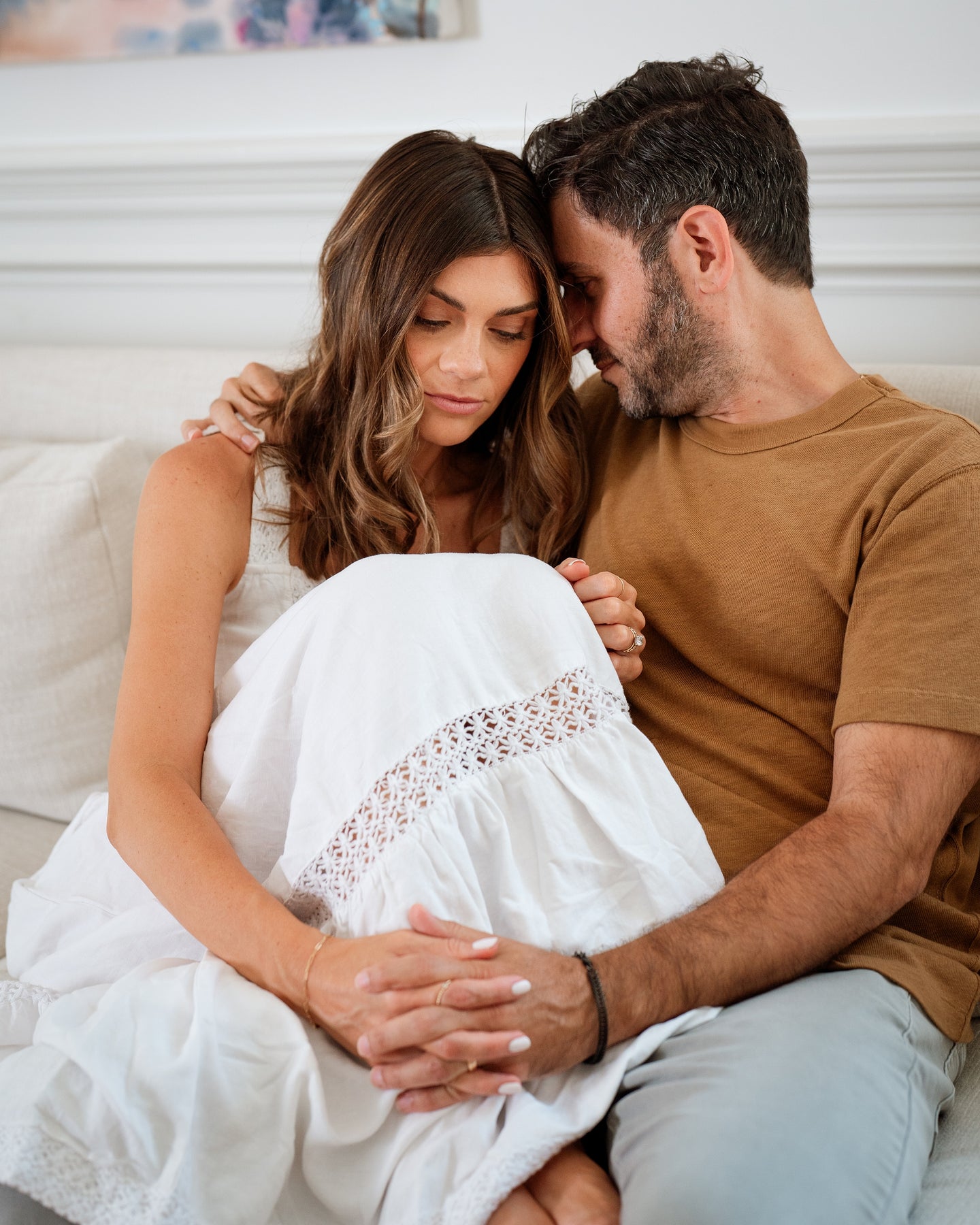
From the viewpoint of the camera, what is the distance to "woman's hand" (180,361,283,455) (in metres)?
1.44

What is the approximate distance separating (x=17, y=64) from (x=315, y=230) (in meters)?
0.70

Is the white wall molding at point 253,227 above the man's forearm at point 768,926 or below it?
above

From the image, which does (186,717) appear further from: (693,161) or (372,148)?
(372,148)

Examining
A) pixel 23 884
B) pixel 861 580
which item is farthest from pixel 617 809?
pixel 23 884

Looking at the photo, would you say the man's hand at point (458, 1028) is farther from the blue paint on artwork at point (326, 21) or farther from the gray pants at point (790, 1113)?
the blue paint on artwork at point (326, 21)

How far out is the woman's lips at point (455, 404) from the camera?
54.9 inches

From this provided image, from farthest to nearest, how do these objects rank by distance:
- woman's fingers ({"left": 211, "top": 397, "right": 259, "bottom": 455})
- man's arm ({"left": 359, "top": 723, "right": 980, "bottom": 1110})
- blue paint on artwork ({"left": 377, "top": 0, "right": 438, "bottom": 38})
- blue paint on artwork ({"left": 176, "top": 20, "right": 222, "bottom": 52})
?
blue paint on artwork ({"left": 176, "top": 20, "right": 222, "bottom": 52})
blue paint on artwork ({"left": 377, "top": 0, "right": 438, "bottom": 38})
woman's fingers ({"left": 211, "top": 397, "right": 259, "bottom": 455})
man's arm ({"left": 359, "top": 723, "right": 980, "bottom": 1110})

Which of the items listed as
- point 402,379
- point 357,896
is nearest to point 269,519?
point 402,379

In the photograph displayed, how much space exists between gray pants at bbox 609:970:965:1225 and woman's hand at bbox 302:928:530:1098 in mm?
139

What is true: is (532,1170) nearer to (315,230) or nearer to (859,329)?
(859,329)

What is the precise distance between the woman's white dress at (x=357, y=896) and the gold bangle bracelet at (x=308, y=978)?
1 cm

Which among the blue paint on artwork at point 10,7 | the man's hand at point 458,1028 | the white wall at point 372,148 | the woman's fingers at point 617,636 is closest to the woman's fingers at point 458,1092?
the man's hand at point 458,1028

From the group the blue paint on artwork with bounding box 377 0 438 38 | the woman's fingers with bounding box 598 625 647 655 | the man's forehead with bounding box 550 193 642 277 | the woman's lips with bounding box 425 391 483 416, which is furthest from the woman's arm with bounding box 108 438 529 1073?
the blue paint on artwork with bounding box 377 0 438 38

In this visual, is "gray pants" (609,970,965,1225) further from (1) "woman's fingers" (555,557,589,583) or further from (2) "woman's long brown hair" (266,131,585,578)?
(2) "woman's long brown hair" (266,131,585,578)
